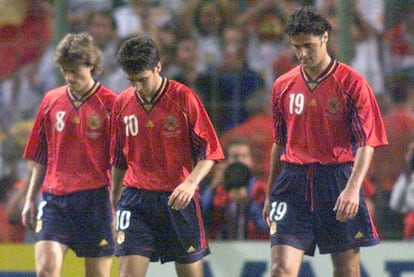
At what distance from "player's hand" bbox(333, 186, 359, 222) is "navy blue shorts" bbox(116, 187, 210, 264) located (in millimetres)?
1058

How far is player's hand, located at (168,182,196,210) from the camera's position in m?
6.88

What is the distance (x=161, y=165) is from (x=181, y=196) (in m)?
0.44

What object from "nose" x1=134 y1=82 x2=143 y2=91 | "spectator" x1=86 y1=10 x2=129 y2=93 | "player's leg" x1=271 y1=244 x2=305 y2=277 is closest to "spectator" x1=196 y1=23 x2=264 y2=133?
"spectator" x1=86 y1=10 x2=129 y2=93

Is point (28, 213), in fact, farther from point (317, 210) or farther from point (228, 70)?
point (228, 70)

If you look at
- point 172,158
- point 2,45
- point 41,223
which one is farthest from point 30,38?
point 172,158

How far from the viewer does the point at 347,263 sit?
7.05m

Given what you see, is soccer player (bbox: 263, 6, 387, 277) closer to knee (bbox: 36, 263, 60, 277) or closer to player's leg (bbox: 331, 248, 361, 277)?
player's leg (bbox: 331, 248, 361, 277)

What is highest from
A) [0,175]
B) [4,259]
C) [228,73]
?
[228,73]

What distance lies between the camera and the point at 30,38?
32.2ft

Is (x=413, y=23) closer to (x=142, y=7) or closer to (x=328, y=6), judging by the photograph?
(x=328, y=6)

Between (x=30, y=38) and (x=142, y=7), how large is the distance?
947 mm

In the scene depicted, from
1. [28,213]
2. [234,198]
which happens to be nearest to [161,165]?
[28,213]

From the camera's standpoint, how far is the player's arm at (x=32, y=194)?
26.2 feet

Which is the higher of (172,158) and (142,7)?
(142,7)
